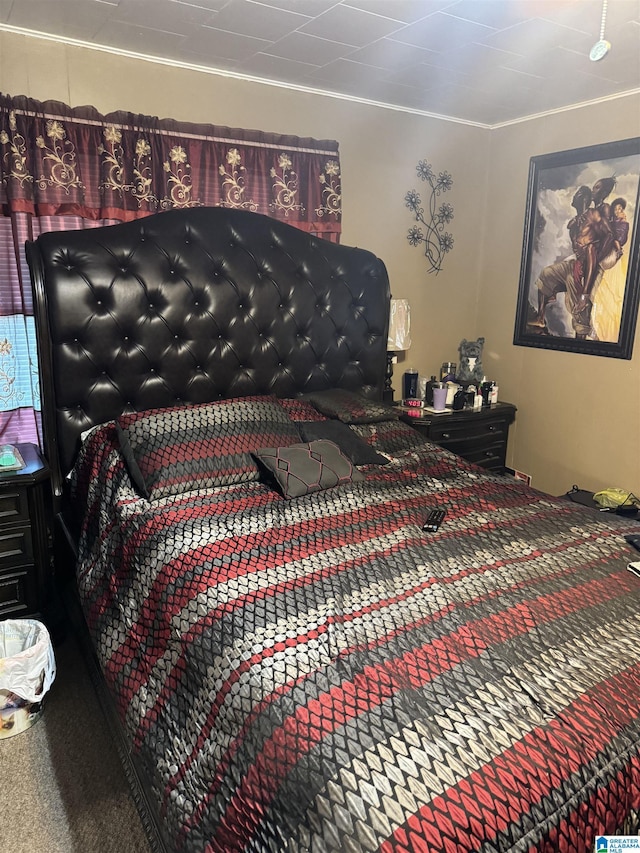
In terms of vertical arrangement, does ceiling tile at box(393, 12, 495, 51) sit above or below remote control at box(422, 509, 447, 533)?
above

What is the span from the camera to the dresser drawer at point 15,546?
7.25 feet

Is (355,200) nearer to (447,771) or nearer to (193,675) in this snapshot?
(193,675)

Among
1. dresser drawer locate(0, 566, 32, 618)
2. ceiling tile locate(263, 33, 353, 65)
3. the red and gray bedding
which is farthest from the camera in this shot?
ceiling tile locate(263, 33, 353, 65)

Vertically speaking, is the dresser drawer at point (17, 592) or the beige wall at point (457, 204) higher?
the beige wall at point (457, 204)

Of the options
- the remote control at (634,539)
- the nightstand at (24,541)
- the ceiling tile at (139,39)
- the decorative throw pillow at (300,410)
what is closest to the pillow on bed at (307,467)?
the decorative throw pillow at (300,410)

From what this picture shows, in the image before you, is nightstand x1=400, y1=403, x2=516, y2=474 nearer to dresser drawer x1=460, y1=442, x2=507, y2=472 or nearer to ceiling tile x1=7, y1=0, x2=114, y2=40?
dresser drawer x1=460, y1=442, x2=507, y2=472

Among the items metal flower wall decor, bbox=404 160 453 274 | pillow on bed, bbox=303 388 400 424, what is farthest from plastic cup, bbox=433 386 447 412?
metal flower wall decor, bbox=404 160 453 274

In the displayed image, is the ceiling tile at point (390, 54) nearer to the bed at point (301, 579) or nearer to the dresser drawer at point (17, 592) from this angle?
the bed at point (301, 579)

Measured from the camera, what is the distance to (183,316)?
2.67m

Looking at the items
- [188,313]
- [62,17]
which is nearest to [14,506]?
[188,313]

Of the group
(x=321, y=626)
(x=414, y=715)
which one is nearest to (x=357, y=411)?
(x=321, y=626)

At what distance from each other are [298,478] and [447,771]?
1.26 m

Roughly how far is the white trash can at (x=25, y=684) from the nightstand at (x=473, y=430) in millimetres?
2111

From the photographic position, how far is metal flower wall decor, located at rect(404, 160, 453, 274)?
3561 millimetres
